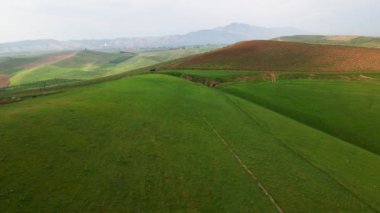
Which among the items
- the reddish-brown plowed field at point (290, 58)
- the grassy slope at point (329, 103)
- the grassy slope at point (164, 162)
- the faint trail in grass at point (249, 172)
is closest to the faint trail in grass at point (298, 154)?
the grassy slope at point (164, 162)

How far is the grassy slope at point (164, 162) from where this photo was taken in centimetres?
1755

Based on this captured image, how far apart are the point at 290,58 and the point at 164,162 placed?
6555cm

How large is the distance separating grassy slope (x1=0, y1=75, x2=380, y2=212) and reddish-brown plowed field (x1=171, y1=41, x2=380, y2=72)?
39534 millimetres

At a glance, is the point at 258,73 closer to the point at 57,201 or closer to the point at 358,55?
the point at 358,55

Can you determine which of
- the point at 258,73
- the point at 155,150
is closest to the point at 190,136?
the point at 155,150

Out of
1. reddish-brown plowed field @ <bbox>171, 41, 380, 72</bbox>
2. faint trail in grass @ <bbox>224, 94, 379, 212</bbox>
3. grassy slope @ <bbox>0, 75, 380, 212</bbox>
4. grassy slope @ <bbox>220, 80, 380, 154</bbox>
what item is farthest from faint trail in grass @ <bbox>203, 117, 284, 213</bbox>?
reddish-brown plowed field @ <bbox>171, 41, 380, 72</bbox>

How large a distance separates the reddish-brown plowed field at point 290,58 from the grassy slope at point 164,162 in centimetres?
3953

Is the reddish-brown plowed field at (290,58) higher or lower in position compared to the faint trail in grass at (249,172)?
higher

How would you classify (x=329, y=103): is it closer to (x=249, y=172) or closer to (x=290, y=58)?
(x=249, y=172)

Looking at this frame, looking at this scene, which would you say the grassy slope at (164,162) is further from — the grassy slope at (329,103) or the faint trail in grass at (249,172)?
the grassy slope at (329,103)

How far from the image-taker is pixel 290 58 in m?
77.9

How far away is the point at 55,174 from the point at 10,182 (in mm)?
2564

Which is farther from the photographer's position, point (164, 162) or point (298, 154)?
point (298, 154)

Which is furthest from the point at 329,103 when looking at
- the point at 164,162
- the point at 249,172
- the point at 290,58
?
the point at 290,58
